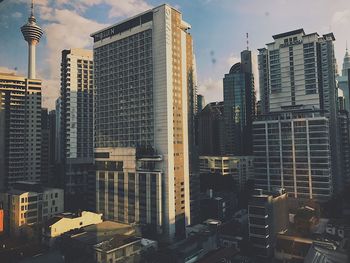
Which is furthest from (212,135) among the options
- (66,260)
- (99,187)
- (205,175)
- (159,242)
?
(66,260)

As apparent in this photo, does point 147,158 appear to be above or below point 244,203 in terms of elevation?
above

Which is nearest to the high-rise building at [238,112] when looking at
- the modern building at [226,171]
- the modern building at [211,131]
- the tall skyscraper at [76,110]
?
the modern building at [211,131]

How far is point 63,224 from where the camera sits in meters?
12.8

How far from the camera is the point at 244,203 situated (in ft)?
68.8

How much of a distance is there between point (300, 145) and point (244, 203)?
18.7 feet

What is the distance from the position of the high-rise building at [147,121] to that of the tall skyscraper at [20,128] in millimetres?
8209

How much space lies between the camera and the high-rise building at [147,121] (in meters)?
14.2

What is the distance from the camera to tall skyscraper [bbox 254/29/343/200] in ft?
59.2

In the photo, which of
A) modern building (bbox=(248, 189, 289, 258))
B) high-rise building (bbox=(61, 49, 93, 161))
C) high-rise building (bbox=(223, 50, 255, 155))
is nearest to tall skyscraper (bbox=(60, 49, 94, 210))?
high-rise building (bbox=(61, 49, 93, 161))

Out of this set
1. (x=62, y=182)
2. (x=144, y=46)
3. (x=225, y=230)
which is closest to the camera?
(x=225, y=230)

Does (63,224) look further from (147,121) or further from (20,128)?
(20,128)

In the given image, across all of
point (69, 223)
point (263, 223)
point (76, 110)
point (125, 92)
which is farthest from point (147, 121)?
point (76, 110)

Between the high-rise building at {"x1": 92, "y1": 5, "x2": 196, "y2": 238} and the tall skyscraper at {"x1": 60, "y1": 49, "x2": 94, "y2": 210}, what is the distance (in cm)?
812

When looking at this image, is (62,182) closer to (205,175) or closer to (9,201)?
(9,201)
